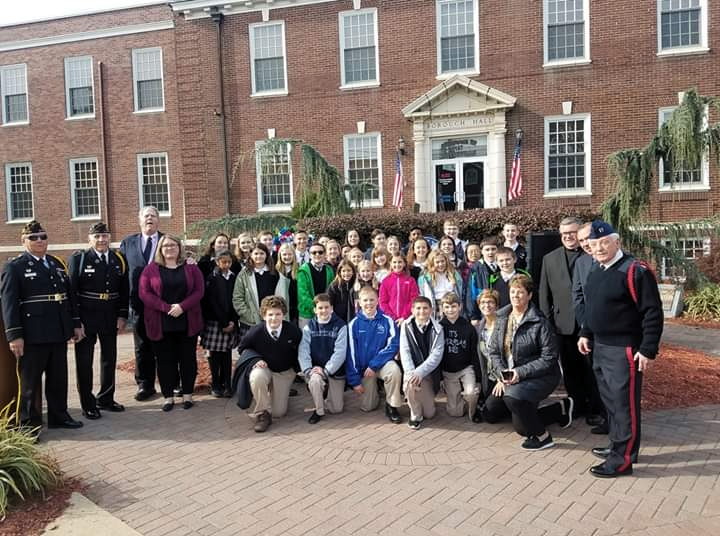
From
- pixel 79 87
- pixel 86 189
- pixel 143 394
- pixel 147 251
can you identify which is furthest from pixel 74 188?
pixel 143 394

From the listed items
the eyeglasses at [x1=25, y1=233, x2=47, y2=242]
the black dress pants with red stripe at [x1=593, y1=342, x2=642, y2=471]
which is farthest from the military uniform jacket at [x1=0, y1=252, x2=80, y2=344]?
the black dress pants with red stripe at [x1=593, y1=342, x2=642, y2=471]

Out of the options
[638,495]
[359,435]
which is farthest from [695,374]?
[359,435]

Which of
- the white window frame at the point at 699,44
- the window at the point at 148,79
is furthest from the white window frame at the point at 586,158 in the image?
the window at the point at 148,79

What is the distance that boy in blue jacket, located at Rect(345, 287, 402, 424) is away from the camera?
5.96 m

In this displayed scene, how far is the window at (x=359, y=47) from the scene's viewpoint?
1852 centimetres

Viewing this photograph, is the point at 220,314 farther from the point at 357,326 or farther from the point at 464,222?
the point at 464,222

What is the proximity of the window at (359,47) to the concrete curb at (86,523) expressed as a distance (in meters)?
16.5

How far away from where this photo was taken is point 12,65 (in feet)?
78.0

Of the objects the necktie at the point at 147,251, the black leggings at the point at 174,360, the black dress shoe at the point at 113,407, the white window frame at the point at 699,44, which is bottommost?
the black dress shoe at the point at 113,407

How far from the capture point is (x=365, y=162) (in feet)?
62.2

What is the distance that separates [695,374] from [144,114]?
2101 cm

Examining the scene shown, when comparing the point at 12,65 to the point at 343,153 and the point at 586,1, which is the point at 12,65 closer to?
the point at 343,153

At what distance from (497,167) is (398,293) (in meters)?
12.0

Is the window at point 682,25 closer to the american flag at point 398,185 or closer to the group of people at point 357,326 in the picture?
the american flag at point 398,185
